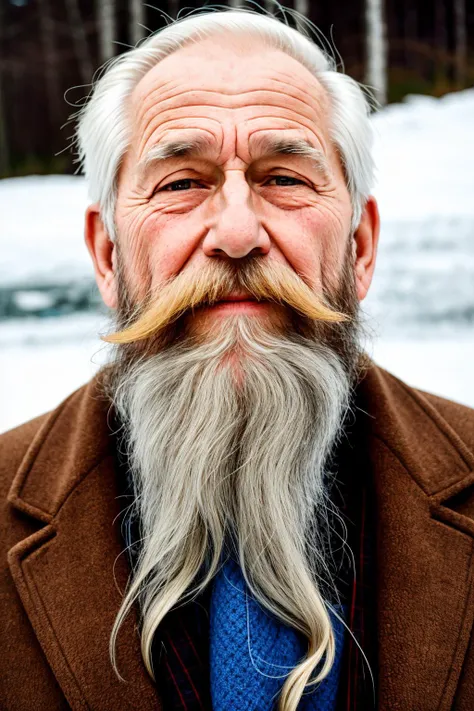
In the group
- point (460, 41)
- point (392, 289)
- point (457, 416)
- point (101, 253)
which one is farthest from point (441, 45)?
point (101, 253)

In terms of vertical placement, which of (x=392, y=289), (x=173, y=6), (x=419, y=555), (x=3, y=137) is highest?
(x=173, y=6)

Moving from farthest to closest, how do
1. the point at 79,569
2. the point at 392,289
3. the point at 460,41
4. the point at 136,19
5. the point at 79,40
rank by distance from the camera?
the point at 136,19 → the point at 79,40 → the point at 460,41 → the point at 392,289 → the point at 79,569

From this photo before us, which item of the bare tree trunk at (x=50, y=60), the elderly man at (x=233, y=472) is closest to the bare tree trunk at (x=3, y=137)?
the bare tree trunk at (x=50, y=60)

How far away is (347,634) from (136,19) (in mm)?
4194

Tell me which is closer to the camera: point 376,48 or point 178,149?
point 178,149

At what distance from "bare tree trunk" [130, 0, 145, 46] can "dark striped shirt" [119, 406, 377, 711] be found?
351 centimetres

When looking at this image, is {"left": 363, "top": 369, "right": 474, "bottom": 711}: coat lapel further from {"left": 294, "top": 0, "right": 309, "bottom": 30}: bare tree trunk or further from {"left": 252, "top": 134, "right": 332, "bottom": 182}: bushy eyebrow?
{"left": 294, "top": 0, "right": 309, "bottom": 30}: bare tree trunk

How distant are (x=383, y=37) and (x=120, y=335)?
2776 mm

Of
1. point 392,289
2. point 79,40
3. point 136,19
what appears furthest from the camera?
point 136,19

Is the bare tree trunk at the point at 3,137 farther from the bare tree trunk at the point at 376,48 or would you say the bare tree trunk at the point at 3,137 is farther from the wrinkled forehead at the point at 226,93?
the bare tree trunk at the point at 376,48

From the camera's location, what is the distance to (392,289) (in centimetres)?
246

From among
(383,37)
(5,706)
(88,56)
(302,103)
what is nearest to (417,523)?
(5,706)

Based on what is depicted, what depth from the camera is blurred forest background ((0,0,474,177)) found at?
3.05 m

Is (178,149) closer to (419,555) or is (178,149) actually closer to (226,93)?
(226,93)
